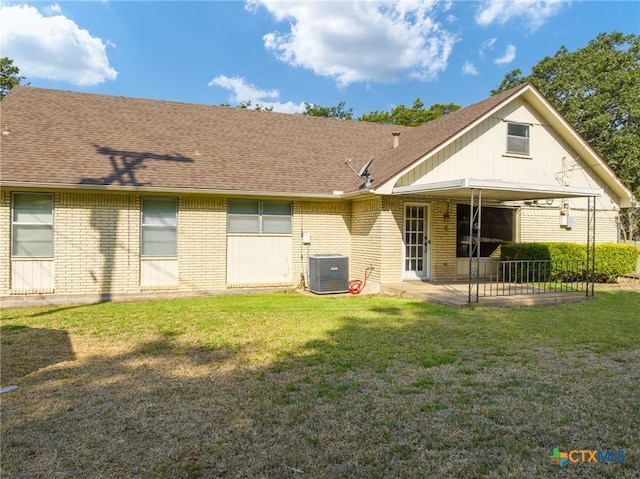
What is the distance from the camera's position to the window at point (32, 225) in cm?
1060

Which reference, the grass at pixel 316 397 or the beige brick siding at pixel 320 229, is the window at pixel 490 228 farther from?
the grass at pixel 316 397

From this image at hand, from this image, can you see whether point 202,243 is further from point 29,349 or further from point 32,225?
point 29,349

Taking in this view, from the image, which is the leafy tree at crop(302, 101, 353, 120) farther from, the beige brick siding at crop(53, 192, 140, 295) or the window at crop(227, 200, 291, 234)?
the beige brick siding at crop(53, 192, 140, 295)

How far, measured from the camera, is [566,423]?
12.9 ft

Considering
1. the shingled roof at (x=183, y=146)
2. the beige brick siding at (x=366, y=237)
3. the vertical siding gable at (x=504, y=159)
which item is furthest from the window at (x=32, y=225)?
the vertical siding gable at (x=504, y=159)

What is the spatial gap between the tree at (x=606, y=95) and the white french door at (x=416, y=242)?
52.7ft

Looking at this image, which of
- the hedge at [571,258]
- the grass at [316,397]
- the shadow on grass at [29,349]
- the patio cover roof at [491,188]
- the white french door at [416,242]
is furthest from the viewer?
the hedge at [571,258]

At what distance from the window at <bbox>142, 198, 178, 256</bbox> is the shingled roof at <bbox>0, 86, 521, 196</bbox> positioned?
26.6 inches

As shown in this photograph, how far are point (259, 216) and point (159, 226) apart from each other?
2.68 meters

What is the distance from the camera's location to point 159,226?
1172cm

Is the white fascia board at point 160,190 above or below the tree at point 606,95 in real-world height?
below

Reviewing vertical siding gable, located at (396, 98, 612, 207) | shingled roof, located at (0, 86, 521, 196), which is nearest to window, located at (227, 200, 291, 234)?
shingled roof, located at (0, 86, 521, 196)

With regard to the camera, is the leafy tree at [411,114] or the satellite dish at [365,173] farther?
the leafy tree at [411,114]

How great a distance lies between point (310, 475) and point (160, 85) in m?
22.6
